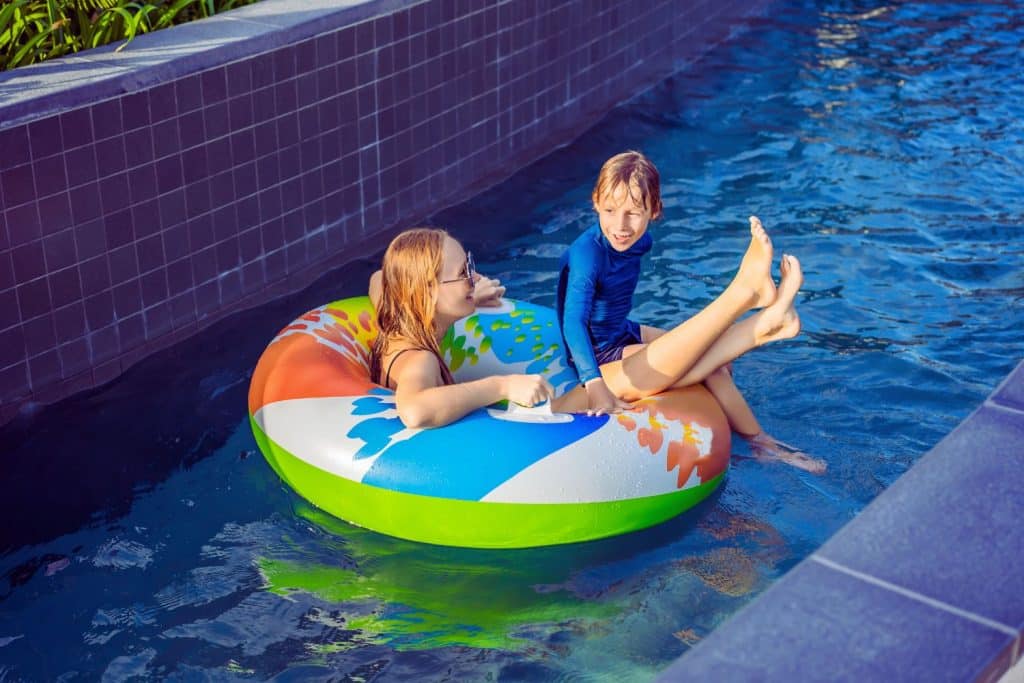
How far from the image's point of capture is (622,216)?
170 inches

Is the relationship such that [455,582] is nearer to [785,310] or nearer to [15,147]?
[785,310]

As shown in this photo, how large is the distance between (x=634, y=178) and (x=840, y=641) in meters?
2.62

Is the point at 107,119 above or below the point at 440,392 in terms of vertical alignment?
above

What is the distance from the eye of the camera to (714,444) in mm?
4176

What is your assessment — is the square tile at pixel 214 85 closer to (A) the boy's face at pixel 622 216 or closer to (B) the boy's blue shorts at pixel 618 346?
(A) the boy's face at pixel 622 216

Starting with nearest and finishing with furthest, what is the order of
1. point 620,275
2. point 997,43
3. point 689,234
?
point 620,275, point 689,234, point 997,43

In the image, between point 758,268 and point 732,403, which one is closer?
point 758,268

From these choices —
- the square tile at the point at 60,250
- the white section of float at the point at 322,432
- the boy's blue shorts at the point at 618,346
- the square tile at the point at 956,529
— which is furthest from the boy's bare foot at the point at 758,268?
the square tile at the point at 60,250

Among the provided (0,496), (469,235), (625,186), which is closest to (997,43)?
(469,235)

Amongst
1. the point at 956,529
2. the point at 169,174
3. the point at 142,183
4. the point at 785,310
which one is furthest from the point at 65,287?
the point at 956,529

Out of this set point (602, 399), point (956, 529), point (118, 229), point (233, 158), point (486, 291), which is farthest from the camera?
point (233, 158)

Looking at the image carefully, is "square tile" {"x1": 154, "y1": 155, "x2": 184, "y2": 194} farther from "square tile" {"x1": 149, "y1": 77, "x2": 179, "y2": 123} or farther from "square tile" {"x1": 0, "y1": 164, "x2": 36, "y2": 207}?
"square tile" {"x1": 0, "y1": 164, "x2": 36, "y2": 207}

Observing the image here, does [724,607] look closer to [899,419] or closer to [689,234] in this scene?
[899,419]

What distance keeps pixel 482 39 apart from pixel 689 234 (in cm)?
148
